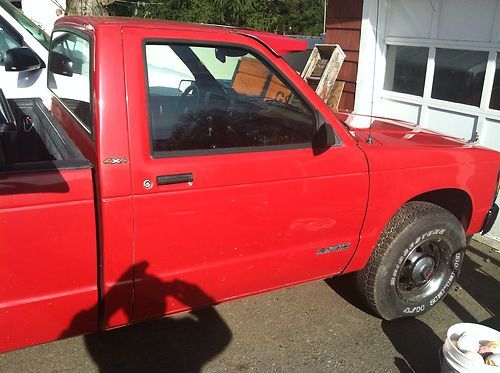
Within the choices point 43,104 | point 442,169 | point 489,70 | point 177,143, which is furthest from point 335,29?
point 177,143

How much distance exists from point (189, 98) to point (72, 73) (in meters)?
0.71

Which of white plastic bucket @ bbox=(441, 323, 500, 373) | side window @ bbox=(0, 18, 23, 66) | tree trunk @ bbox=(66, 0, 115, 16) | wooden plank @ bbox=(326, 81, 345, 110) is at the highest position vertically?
tree trunk @ bbox=(66, 0, 115, 16)

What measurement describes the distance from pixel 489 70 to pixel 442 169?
2.42 metres

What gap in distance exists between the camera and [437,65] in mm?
5496

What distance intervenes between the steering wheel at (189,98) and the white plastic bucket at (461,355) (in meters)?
1.78

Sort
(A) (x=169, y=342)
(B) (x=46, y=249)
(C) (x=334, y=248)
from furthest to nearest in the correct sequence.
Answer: (A) (x=169, y=342)
(C) (x=334, y=248)
(B) (x=46, y=249)

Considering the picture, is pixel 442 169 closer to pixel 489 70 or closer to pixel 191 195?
pixel 191 195

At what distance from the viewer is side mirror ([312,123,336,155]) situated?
8.36 feet

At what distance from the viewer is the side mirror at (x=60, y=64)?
9.05 feet

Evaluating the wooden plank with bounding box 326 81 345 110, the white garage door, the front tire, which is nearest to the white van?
the front tire

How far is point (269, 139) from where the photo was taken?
258 centimetres

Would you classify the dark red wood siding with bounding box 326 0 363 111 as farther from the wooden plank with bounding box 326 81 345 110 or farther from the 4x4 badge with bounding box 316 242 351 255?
the 4x4 badge with bounding box 316 242 351 255

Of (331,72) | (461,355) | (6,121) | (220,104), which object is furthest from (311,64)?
(461,355)

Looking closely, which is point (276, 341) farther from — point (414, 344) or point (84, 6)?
point (84, 6)
